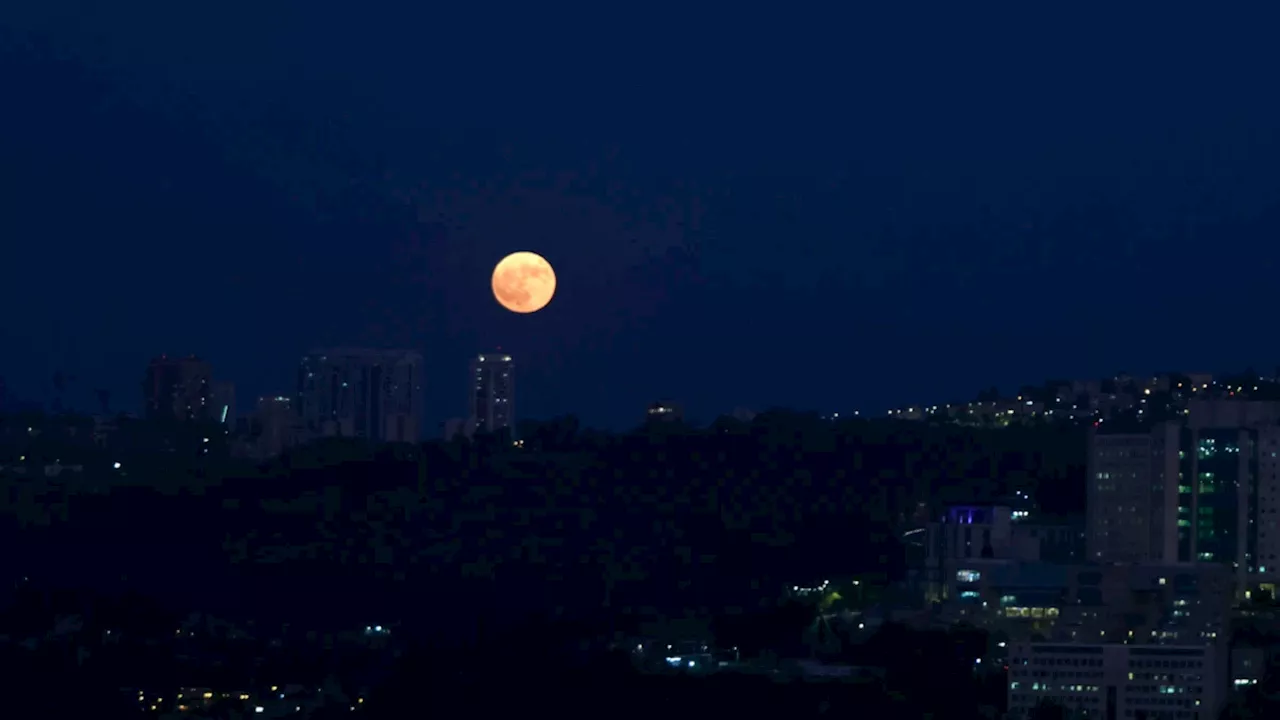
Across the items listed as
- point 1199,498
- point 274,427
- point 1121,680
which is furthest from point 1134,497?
point 274,427

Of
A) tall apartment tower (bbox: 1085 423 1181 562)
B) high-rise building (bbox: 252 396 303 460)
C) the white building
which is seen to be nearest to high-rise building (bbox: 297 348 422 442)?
high-rise building (bbox: 252 396 303 460)

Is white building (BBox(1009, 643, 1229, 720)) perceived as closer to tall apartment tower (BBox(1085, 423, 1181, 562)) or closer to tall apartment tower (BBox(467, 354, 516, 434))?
tall apartment tower (BBox(1085, 423, 1181, 562))

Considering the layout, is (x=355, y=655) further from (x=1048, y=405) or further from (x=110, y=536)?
(x=1048, y=405)

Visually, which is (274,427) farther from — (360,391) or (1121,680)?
(1121,680)

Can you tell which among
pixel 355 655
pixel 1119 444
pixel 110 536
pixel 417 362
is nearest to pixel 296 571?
pixel 110 536

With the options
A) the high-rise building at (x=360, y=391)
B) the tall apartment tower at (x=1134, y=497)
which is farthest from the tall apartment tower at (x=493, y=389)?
the tall apartment tower at (x=1134, y=497)
